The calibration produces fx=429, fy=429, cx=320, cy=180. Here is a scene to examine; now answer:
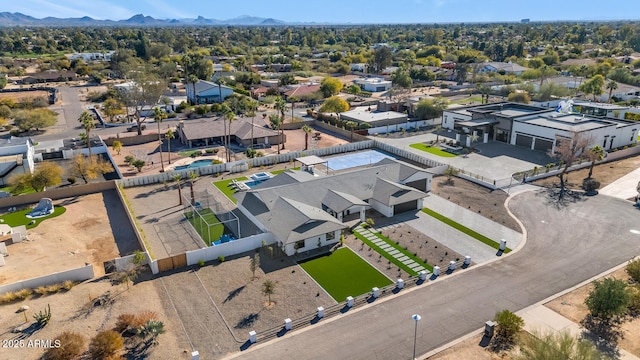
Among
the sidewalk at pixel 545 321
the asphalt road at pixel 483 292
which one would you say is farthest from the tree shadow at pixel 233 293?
the sidewalk at pixel 545 321

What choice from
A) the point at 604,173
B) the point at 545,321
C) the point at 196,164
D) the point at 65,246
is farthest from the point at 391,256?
the point at 604,173

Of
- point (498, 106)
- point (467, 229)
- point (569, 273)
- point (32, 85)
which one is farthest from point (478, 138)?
point (32, 85)

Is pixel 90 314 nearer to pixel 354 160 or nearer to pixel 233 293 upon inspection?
pixel 233 293

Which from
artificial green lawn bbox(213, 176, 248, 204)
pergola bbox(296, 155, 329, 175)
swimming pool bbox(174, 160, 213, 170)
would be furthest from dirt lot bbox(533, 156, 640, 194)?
swimming pool bbox(174, 160, 213, 170)

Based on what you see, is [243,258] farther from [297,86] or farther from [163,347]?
[297,86]

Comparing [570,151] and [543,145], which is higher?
[570,151]

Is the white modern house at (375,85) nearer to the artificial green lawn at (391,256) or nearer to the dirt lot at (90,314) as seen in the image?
the artificial green lawn at (391,256)
